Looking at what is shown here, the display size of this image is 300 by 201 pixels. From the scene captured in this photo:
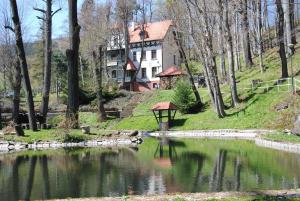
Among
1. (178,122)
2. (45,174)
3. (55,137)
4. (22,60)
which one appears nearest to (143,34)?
(178,122)

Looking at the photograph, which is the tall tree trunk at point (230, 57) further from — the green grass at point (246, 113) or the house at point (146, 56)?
the house at point (146, 56)

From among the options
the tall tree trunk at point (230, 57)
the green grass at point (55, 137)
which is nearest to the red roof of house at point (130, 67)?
the tall tree trunk at point (230, 57)

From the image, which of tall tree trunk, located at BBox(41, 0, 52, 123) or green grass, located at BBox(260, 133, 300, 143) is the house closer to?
tall tree trunk, located at BBox(41, 0, 52, 123)

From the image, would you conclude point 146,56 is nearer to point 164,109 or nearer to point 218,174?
point 164,109

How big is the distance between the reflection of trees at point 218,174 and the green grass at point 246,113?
Answer: 27.7 ft

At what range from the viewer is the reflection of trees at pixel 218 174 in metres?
11.9

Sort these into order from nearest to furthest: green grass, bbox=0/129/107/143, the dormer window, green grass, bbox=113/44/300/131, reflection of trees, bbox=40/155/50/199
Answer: reflection of trees, bbox=40/155/50/199 → green grass, bbox=0/129/107/143 → green grass, bbox=113/44/300/131 → the dormer window

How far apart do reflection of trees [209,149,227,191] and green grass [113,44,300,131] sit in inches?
333

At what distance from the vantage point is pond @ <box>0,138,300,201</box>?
11891 millimetres

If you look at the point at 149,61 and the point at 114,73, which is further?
the point at 114,73

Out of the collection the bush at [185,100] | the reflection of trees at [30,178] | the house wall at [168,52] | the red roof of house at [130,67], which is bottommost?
the reflection of trees at [30,178]

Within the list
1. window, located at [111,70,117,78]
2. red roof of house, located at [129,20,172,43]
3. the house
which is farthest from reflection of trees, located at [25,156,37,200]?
window, located at [111,70,117,78]

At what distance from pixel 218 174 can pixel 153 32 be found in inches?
2103

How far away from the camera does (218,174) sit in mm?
13984
